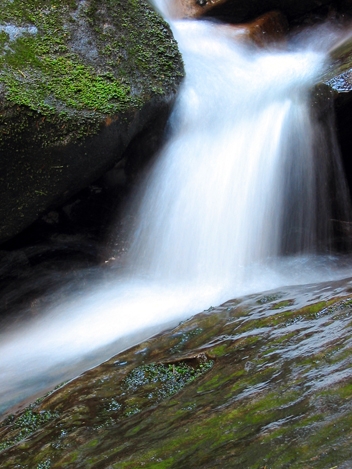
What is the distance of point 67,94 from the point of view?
5.29m

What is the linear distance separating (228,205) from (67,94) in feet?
8.84

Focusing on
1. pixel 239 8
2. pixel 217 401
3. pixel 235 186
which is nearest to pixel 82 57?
pixel 235 186

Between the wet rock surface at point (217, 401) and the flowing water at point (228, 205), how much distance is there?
2.05 metres

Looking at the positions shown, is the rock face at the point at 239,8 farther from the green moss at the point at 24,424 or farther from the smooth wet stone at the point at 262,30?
the green moss at the point at 24,424

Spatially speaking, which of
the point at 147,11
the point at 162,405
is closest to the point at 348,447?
the point at 162,405

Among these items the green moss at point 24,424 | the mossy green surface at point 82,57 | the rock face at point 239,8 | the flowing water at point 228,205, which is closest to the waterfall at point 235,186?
the flowing water at point 228,205

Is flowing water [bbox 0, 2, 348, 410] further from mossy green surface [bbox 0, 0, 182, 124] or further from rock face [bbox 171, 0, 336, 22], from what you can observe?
rock face [bbox 171, 0, 336, 22]

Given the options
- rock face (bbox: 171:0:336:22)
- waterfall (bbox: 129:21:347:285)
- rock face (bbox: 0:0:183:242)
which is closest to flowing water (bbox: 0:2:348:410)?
waterfall (bbox: 129:21:347:285)

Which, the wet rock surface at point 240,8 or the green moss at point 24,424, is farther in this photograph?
the wet rock surface at point 240,8

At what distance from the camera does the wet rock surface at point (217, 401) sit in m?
1.91

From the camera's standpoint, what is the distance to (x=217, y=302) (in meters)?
5.27

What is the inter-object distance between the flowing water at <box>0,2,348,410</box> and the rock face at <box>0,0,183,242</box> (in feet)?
3.11

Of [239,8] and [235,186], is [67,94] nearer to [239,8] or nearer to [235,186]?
[235,186]

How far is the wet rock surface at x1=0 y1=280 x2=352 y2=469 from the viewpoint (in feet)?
6.25
